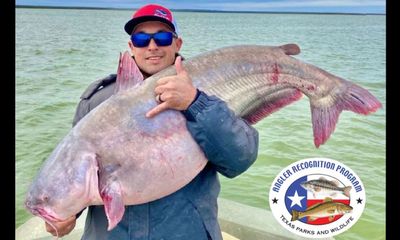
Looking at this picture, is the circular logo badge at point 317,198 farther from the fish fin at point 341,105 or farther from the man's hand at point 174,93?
the man's hand at point 174,93

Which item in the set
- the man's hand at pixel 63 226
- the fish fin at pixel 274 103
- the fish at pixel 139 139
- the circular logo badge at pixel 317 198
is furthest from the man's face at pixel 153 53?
the circular logo badge at pixel 317 198

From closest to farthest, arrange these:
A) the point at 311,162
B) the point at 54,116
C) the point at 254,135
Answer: the point at 254,135, the point at 311,162, the point at 54,116

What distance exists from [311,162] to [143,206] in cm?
112

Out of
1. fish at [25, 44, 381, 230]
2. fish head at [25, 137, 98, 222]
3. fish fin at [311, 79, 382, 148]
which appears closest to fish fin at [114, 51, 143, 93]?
fish at [25, 44, 381, 230]

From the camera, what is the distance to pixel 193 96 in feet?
4.77

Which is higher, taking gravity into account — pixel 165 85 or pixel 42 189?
pixel 165 85

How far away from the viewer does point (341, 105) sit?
1758mm

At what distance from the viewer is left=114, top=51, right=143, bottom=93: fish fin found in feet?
5.02

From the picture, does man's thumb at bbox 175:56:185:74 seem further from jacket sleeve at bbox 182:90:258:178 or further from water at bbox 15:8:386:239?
water at bbox 15:8:386:239

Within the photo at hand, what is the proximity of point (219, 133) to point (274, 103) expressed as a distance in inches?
16.1

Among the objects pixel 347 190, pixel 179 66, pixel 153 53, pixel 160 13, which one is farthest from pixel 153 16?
pixel 347 190

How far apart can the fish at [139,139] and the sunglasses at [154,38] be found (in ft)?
0.38
